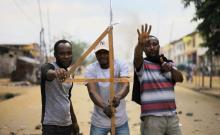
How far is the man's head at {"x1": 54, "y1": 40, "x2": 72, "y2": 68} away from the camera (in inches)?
201

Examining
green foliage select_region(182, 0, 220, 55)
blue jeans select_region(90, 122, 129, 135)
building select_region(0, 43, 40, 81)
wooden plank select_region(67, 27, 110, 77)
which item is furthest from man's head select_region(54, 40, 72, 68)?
building select_region(0, 43, 40, 81)

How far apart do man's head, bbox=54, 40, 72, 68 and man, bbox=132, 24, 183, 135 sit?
0.71 metres

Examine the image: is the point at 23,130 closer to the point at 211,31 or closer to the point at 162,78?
the point at 162,78

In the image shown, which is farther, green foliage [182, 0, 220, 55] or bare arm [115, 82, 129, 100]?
green foliage [182, 0, 220, 55]

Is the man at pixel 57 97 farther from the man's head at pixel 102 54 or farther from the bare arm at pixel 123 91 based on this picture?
the bare arm at pixel 123 91

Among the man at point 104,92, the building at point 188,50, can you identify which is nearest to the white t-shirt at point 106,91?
the man at point 104,92

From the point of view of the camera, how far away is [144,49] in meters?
5.17

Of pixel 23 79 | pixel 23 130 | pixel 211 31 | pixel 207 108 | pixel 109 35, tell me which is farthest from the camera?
pixel 23 79

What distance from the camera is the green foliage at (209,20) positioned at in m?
20.9

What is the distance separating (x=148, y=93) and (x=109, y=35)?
2.44ft

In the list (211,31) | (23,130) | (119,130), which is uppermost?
(211,31)

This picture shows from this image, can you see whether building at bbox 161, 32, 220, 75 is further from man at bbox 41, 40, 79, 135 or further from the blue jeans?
man at bbox 41, 40, 79, 135

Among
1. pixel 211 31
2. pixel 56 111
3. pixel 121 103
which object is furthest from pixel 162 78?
pixel 211 31

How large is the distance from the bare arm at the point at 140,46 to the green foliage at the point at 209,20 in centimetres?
1626
